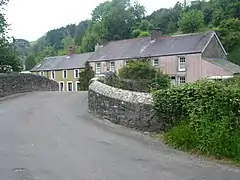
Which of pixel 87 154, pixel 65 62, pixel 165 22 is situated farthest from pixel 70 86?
pixel 87 154

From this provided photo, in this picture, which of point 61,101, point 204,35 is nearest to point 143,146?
point 61,101

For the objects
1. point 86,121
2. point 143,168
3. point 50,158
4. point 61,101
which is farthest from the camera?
point 61,101

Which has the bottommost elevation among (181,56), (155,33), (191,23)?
(181,56)

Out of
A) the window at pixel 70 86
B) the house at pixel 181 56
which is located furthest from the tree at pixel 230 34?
the window at pixel 70 86

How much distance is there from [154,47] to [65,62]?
20.6 meters

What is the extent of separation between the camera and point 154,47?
47188 mm

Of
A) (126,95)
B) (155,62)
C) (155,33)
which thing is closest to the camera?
(126,95)

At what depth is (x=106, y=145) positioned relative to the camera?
930 cm

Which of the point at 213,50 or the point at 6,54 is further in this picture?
the point at 213,50

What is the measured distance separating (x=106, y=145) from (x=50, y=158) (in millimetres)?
1851

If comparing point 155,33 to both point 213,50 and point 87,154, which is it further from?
point 87,154

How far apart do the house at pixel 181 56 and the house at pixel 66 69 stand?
8.25m

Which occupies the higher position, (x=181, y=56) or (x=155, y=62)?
(x=181, y=56)

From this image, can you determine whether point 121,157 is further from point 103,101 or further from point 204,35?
point 204,35
